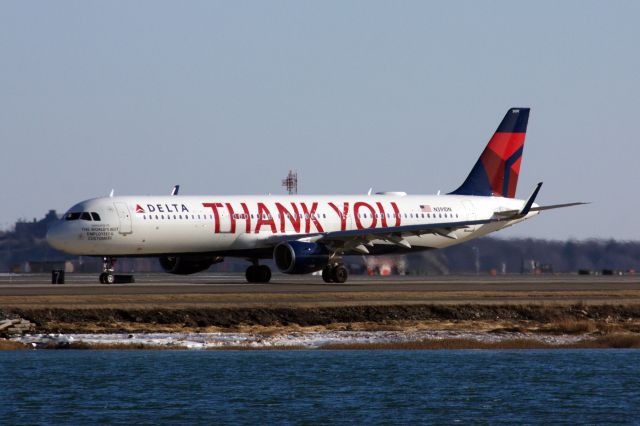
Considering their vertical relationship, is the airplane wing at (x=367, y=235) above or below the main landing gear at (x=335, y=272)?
above

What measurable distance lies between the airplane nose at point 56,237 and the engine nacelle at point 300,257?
9.69 metres

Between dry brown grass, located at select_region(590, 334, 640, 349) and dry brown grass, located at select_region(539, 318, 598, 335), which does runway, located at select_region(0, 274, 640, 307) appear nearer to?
dry brown grass, located at select_region(539, 318, 598, 335)

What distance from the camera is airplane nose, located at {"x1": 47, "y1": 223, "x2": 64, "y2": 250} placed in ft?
199

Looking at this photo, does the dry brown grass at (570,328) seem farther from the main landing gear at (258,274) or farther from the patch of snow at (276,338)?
the main landing gear at (258,274)

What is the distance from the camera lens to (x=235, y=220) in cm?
6312

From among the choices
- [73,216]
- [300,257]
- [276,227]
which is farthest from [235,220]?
[73,216]

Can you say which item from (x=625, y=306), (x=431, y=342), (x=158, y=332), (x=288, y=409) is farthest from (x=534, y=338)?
(x=288, y=409)

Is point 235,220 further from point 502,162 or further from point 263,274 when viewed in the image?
point 502,162

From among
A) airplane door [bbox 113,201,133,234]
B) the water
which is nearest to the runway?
airplane door [bbox 113,201,133,234]

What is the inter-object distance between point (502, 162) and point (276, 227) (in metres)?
16.1

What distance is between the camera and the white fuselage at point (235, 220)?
6044 centimetres

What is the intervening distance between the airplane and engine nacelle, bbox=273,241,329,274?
0.15ft

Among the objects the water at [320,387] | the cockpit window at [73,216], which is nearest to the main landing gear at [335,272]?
the cockpit window at [73,216]

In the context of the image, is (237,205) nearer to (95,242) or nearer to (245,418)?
(95,242)
